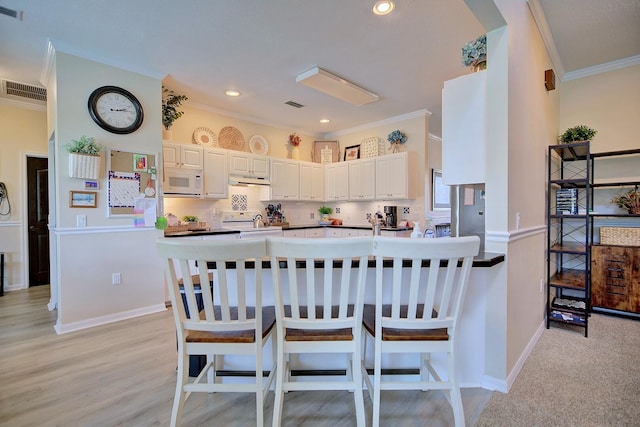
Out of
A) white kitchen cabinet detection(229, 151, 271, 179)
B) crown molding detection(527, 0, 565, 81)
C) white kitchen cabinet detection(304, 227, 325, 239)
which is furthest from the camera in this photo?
white kitchen cabinet detection(304, 227, 325, 239)

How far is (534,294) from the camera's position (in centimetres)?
262

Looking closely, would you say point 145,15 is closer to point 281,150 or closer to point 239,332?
point 239,332

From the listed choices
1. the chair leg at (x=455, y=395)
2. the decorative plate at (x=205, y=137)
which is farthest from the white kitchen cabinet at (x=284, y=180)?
the chair leg at (x=455, y=395)

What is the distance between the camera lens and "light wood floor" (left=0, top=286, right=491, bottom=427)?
1706 millimetres

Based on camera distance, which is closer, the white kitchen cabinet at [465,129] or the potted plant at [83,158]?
the white kitchen cabinet at [465,129]

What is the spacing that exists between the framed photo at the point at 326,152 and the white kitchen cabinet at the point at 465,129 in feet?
12.5

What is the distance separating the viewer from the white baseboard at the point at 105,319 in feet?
9.70

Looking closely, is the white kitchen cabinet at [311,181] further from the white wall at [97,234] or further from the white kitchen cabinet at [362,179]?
the white wall at [97,234]

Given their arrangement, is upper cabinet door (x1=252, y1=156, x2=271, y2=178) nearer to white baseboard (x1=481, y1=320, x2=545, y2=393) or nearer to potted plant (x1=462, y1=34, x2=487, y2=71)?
potted plant (x1=462, y1=34, x2=487, y2=71)

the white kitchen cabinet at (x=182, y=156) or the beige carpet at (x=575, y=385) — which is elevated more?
the white kitchen cabinet at (x=182, y=156)

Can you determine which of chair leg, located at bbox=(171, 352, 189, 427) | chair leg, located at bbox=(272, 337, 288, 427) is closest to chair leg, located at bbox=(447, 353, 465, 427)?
chair leg, located at bbox=(272, 337, 288, 427)

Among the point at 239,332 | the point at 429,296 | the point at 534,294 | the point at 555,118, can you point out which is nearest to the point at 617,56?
the point at 555,118

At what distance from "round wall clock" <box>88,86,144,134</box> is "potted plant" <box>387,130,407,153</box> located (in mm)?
3639

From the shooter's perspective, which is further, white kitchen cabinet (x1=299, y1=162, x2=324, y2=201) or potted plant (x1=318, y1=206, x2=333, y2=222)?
potted plant (x1=318, y1=206, x2=333, y2=222)
